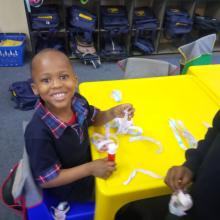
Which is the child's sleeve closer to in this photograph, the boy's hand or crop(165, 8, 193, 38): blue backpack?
the boy's hand

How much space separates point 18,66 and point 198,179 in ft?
8.62

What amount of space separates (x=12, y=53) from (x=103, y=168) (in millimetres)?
2417

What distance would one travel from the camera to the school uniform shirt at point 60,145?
848 mm

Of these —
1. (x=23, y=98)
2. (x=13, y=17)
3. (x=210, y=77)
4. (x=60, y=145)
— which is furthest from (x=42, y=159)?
(x=13, y=17)

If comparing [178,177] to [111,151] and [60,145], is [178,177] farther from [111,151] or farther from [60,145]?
[60,145]

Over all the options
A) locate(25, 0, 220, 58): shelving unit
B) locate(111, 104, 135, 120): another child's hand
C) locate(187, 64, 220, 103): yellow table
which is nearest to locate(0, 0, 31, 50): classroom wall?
locate(25, 0, 220, 58): shelving unit

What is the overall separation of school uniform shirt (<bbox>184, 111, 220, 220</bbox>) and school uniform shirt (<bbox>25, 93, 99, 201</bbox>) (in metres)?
0.41

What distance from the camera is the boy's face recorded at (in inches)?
35.1

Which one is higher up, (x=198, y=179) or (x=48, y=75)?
(x=48, y=75)

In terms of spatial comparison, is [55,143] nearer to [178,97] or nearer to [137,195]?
[137,195]

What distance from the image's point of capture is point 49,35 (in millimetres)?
2994

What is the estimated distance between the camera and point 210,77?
1.37 m

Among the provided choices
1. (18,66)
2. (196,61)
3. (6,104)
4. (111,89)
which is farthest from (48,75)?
(18,66)

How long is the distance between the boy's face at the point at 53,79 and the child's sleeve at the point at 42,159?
0.51ft
